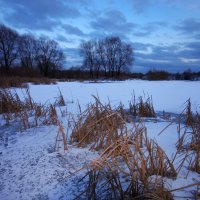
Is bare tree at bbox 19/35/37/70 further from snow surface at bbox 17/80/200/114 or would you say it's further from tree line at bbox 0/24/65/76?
snow surface at bbox 17/80/200/114

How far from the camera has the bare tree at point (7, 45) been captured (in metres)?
26.7

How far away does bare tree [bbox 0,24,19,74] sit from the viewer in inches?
1053

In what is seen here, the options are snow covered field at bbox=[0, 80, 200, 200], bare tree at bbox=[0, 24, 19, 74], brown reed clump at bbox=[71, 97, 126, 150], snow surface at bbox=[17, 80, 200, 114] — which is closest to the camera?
snow covered field at bbox=[0, 80, 200, 200]

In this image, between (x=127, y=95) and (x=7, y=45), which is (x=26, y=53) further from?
(x=127, y=95)

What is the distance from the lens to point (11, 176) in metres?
1.31

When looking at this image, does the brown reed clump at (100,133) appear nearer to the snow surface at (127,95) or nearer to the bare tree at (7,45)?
the snow surface at (127,95)

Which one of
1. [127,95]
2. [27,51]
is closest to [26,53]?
[27,51]

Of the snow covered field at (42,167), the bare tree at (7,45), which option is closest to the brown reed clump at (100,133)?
the snow covered field at (42,167)

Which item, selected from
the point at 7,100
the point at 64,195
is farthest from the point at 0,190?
the point at 7,100

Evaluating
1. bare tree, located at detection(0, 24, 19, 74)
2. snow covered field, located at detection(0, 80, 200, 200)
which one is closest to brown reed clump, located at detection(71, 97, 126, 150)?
snow covered field, located at detection(0, 80, 200, 200)

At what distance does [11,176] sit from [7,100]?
2.25 metres

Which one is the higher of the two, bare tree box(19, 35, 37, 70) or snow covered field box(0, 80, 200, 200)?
bare tree box(19, 35, 37, 70)

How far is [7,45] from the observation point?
1091 inches

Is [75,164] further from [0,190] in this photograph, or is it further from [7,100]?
[7,100]
